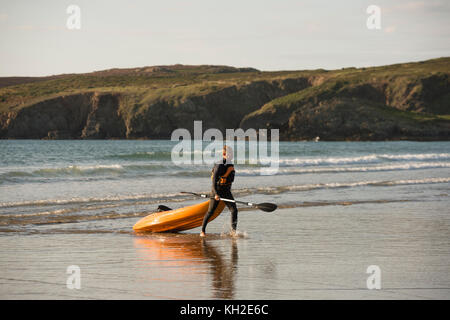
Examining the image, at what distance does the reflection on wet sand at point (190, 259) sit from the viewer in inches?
313

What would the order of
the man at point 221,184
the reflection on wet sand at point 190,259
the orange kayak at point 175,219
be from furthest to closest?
1. the orange kayak at point 175,219
2. the man at point 221,184
3. the reflection on wet sand at point 190,259

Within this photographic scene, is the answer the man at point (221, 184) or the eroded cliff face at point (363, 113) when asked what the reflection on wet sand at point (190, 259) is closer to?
the man at point (221, 184)

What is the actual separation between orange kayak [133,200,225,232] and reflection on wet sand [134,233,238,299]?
299mm

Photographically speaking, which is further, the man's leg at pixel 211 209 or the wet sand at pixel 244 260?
the man's leg at pixel 211 209

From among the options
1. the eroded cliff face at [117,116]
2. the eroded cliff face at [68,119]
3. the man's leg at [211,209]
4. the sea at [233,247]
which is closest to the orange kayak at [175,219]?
the sea at [233,247]

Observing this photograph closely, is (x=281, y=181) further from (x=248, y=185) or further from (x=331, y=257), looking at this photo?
(x=331, y=257)

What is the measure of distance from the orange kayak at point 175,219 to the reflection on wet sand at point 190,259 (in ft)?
0.98

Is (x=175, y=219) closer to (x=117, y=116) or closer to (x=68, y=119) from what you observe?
(x=117, y=116)

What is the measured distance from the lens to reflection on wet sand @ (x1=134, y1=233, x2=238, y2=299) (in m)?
7.96

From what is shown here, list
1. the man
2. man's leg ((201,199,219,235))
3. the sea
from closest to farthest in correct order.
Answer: the sea < the man < man's leg ((201,199,219,235))

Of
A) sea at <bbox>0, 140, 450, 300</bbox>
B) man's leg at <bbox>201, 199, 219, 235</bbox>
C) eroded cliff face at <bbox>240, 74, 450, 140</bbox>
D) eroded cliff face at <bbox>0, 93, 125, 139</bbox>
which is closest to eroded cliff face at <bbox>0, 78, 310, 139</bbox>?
eroded cliff face at <bbox>0, 93, 125, 139</bbox>

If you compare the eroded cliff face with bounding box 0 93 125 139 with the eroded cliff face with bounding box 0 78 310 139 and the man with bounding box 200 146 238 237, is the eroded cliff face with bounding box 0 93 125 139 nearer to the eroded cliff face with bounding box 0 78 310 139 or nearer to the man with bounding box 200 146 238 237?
the eroded cliff face with bounding box 0 78 310 139

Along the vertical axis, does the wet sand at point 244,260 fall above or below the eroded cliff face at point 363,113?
below
